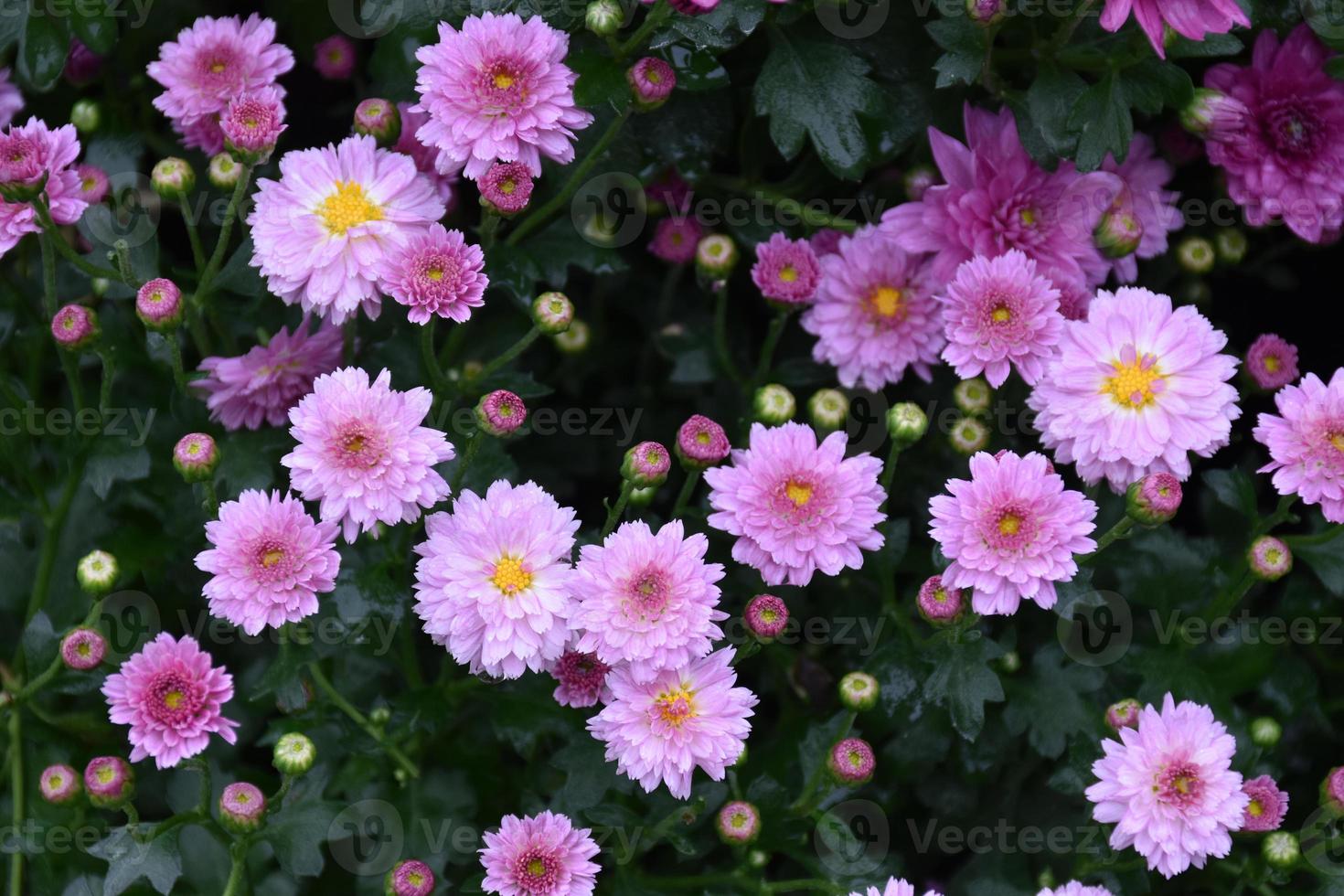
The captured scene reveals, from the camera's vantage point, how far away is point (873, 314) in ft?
7.29

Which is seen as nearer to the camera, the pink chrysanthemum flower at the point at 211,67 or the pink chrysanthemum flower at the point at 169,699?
the pink chrysanthemum flower at the point at 169,699

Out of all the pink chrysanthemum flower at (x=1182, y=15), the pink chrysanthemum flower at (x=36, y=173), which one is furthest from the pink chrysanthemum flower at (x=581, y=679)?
the pink chrysanthemum flower at (x=1182, y=15)

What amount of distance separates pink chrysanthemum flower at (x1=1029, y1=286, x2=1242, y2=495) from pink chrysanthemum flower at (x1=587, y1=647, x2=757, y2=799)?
62 centimetres

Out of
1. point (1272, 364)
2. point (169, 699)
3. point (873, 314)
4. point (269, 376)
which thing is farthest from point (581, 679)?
point (1272, 364)

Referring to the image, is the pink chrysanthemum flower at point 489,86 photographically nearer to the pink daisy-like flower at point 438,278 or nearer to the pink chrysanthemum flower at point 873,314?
the pink daisy-like flower at point 438,278

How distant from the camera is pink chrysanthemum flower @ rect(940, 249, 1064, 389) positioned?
78.4 inches

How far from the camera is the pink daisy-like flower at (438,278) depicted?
71.9 inches

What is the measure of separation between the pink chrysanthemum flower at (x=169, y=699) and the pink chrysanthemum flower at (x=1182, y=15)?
151 cm

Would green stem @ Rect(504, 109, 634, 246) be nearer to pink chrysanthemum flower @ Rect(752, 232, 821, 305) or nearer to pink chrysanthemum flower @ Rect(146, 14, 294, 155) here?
pink chrysanthemum flower @ Rect(752, 232, 821, 305)

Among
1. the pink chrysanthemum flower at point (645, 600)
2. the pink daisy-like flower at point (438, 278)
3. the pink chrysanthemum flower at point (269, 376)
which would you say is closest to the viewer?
the pink chrysanthemum flower at point (645, 600)

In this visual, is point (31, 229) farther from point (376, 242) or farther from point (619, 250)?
point (619, 250)

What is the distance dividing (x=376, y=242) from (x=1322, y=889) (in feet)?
5.43

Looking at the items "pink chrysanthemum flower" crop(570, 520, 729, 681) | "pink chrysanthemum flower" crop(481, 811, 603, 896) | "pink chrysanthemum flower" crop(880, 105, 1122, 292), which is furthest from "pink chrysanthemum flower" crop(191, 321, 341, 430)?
"pink chrysanthemum flower" crop(880, 105, 1122, 292)

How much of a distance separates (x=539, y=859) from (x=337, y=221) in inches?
36.6
